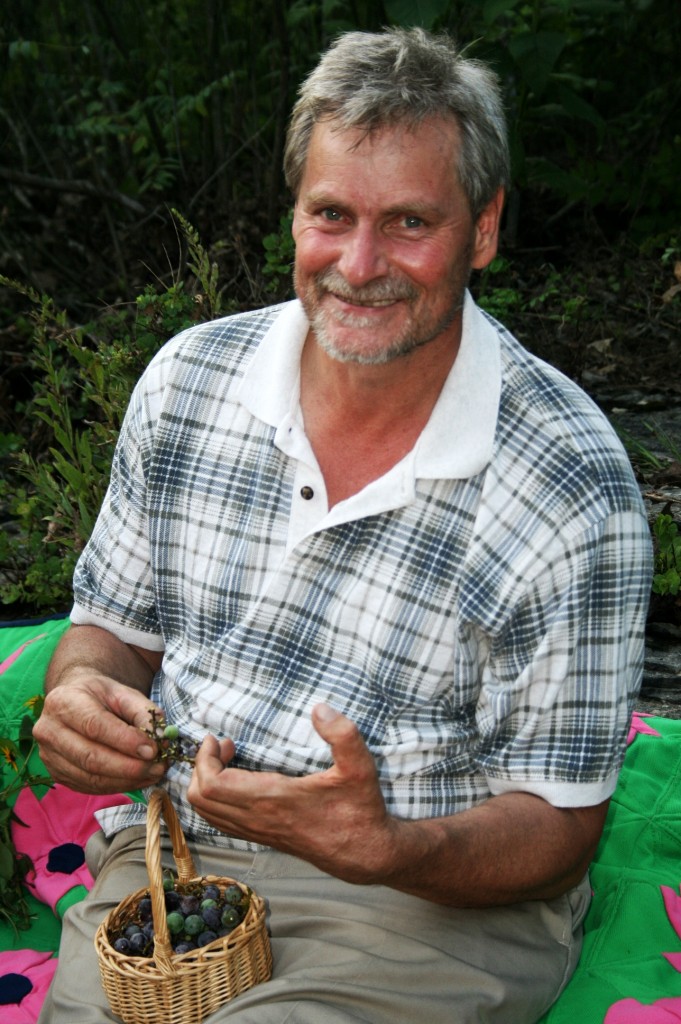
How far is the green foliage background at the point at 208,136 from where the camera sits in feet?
17.4

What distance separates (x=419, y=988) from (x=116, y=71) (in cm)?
520

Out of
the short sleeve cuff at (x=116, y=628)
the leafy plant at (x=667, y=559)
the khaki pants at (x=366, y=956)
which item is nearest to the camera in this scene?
the khaki pants at (x=366, y=956)

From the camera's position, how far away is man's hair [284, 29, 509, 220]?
1.93 m

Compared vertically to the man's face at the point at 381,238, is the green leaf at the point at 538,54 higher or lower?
lower

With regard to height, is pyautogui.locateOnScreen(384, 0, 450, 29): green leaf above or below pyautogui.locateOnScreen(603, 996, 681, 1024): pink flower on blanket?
above

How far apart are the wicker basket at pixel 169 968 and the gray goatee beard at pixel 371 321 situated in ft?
2.50

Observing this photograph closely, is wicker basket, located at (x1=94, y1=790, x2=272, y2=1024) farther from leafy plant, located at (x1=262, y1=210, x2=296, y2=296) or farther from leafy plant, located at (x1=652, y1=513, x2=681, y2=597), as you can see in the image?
leafy plant, located at (x1=262, y1=210, x2=296, y2=296)

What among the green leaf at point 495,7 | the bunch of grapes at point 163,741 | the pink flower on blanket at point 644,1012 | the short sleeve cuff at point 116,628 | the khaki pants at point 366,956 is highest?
the green leaf at point 495,7

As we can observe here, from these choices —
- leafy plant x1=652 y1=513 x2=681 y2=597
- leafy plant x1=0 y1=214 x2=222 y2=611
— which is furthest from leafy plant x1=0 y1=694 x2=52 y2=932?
leafy plant x1=652 y1=513 x2=681 y2=597

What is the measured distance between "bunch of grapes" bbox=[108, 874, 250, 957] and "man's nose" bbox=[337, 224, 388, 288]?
979 mm

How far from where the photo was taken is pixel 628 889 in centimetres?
246

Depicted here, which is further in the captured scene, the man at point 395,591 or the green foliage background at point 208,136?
the green foliage background at point 208,136

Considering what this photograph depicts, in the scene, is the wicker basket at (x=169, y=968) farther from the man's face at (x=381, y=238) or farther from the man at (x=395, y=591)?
the man's face at (x=381, y=238)

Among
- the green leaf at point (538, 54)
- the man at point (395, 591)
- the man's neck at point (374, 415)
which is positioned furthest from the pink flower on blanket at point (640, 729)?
the green leaf at point (538, 54)
